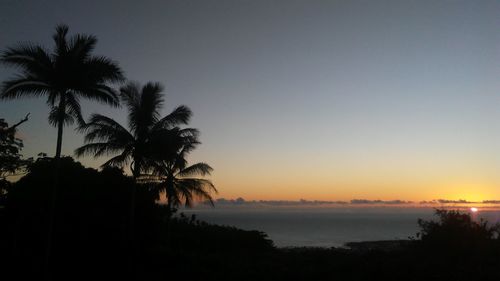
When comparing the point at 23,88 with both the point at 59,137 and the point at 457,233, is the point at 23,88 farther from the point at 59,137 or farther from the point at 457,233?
the point at 457,233

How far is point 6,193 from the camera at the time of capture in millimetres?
22812

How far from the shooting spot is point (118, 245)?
22.4m

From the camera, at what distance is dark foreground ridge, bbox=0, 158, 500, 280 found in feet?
64.3

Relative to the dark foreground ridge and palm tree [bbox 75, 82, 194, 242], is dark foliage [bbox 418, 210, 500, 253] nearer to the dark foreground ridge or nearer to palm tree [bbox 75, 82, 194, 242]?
the dark foreground ridge

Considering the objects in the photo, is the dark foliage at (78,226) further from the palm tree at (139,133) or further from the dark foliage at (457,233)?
the dark foliage at (457,233)

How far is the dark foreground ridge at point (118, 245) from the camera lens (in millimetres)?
19594

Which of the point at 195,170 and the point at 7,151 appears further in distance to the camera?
the point at 195,170

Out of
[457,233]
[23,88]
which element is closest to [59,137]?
[23,88]

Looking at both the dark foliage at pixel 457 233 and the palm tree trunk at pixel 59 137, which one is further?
the dark foliage at pixel 457 233

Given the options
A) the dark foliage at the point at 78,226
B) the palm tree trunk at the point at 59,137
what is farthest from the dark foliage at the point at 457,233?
the palm tree trunk at the point at 59,137

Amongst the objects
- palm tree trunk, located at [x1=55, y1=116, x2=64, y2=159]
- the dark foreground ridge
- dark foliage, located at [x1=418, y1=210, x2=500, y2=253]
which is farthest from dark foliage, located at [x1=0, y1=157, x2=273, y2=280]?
dark foliage, located at [x1=418, y1=210, x2=500, y2=253]

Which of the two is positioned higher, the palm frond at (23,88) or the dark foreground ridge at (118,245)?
the palm frond at (23,88)

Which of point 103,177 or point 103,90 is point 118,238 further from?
point 103,90

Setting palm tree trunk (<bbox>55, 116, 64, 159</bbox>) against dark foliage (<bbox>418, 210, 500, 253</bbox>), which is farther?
dark foliage (<bbox>418, 210, 500, 253</bbox>)
